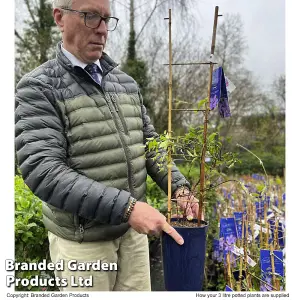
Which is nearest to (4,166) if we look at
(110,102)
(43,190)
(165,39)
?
(43,190)

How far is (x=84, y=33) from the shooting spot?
1158mm

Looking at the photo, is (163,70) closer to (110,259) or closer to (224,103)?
(224,103)

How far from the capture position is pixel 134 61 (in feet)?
10.1

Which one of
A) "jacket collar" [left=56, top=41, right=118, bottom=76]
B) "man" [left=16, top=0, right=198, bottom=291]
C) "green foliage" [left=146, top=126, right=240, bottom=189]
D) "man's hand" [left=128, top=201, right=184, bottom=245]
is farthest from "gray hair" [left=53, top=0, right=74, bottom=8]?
"man's hand" [left=128, top=201, right=184, bottom=245]

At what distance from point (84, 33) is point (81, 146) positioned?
1.14 ft

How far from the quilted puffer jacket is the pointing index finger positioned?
13cm

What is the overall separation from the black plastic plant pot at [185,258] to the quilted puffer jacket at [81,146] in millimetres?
181

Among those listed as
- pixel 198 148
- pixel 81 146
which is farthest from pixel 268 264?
pixel 81 146

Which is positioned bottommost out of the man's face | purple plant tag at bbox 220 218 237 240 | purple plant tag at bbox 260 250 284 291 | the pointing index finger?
purple plant tag at bbox 260 250 284 291

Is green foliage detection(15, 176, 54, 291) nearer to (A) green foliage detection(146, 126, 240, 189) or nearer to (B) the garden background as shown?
(B) the garden background

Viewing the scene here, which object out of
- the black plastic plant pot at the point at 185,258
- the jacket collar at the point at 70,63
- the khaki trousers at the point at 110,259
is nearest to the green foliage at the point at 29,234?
the khaki trousers at the point at 110,259

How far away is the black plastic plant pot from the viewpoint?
3.57 ft
